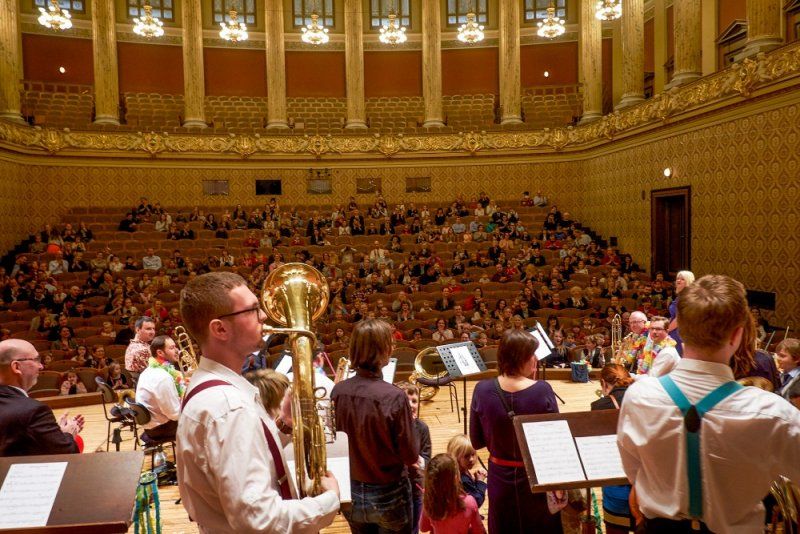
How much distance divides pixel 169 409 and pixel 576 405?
5285 millimetres

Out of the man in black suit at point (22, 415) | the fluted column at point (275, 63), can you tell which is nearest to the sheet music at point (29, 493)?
the man in black suit at point (22, 415)

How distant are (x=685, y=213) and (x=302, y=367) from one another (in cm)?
1381

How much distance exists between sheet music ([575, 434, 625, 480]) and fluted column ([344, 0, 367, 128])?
1826 centimetres

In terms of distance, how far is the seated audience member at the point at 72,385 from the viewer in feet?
29.9

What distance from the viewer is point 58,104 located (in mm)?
18625

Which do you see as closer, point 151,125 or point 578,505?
point 578,505

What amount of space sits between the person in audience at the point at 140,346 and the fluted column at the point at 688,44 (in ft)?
40.6

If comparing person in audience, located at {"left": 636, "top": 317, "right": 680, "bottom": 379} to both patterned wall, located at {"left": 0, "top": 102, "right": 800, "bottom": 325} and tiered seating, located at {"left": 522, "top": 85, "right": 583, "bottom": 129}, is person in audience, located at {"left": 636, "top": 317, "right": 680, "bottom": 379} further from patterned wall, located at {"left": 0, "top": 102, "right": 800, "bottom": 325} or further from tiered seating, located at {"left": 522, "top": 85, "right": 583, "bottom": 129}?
tiered seating, located at {"left": 522, "top": 85, "right": 583, "bottom": 129}

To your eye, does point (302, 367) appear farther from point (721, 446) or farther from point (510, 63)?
point (510, 63)

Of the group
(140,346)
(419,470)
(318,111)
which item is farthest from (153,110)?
(419,470)

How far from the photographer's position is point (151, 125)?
19328 mm

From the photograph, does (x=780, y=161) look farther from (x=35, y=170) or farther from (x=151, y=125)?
(x=35, y=170)

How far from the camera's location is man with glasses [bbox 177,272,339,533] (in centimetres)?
153

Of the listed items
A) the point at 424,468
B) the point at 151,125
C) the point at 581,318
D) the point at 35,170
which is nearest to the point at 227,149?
the point at 151,125
